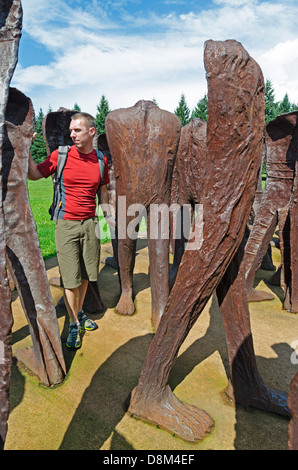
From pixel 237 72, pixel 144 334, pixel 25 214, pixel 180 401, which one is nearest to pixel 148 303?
pixel 144 334

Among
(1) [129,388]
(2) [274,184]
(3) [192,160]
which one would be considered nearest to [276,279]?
(2) [274,184]

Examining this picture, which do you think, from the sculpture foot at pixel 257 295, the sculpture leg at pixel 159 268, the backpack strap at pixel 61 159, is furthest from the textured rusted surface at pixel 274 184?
the backpack strap at pixel 61 159

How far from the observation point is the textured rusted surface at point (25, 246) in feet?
7.11

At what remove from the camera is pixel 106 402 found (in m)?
2.21

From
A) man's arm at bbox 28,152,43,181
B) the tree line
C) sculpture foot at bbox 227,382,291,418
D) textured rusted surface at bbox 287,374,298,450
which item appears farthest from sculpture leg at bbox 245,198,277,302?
the tree line

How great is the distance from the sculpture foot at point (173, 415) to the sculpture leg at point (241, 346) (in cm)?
34

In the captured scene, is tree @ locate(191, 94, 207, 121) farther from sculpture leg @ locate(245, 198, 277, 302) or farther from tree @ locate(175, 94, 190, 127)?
sculpture leg @ locate(245, 198, 277, 302)

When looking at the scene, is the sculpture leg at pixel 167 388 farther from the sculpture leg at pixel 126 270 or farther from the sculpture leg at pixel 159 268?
the sculpture leg at pixel 126 270

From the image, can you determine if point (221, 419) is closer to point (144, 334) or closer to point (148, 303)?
point (144, 334)

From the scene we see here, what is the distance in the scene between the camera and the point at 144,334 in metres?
3.11

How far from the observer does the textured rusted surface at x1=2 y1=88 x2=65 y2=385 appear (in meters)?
2.17

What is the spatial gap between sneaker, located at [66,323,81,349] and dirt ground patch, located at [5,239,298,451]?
60mm

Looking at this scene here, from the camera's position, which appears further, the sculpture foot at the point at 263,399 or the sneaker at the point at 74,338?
the sneaker at the point at 74,338

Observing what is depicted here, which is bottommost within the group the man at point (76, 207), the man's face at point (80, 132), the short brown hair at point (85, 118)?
the man at point (76, 207)
